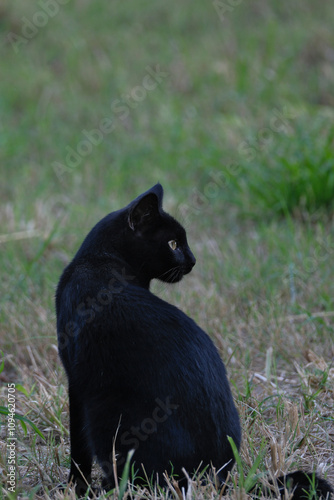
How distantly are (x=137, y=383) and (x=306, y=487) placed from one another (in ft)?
1.67

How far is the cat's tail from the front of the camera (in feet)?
5.85

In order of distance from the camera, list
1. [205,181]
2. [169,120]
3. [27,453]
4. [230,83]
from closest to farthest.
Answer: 1. [27,453]
2. [205,181]
3. [169,120]
4. [230,83]

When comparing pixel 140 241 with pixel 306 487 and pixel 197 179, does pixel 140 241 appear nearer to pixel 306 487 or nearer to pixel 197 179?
pixel 306 487

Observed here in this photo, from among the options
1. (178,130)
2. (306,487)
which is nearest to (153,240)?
(306,487)

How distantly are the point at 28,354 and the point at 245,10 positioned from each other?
591 cm

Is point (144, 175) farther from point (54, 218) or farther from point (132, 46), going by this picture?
point (132, 46)

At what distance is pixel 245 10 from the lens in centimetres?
785

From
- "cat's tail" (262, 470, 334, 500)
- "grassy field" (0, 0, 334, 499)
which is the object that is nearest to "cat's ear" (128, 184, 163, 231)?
"grassy field" (0, 0, 334, 499)

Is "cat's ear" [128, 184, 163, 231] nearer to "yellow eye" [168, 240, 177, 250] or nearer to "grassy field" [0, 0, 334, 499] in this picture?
"yellow eye" [168, 240, 177, 250]

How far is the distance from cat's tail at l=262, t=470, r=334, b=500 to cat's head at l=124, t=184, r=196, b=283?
0.76m

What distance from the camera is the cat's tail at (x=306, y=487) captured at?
1782 millimetres

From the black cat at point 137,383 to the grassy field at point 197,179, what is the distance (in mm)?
117

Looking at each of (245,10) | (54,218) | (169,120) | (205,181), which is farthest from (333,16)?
(54,218)

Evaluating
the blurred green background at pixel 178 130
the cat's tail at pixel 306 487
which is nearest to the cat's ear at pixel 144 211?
the cat's tail at pixel 306 487
